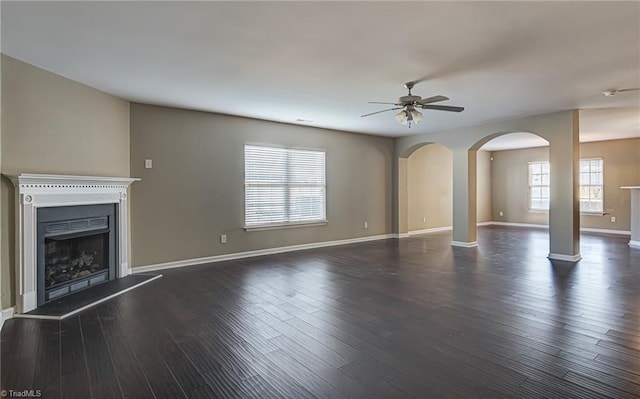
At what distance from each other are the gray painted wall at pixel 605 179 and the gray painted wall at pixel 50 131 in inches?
437

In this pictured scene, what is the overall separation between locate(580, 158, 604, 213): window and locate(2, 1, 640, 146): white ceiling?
5531 millimetres

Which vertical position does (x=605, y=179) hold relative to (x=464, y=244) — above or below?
above

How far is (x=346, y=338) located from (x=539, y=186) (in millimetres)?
10274

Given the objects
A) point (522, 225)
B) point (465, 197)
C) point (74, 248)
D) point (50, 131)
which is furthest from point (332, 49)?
point (522, 225)

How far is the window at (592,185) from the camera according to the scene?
9125 mm

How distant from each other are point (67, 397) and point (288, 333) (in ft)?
4.84

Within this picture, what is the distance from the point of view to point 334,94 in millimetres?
4480

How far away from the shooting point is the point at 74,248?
3979 millimetres

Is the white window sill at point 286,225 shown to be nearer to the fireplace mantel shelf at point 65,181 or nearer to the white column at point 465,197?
the fireplace mantel shelf at point 65,181

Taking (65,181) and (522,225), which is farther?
(522,225)

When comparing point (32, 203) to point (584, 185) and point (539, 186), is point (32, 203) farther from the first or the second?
point (584, 185)

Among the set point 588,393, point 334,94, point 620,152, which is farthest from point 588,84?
point 620,152

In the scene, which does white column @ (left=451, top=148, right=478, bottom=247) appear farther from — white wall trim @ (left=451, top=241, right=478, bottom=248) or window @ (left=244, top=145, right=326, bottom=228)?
window @ (left=244, top=145, right=326, bottom=228)

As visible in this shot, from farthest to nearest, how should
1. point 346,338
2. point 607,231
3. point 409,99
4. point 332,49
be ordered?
point 607,231 → point 409,99 → point 332,49 → point 346,338
